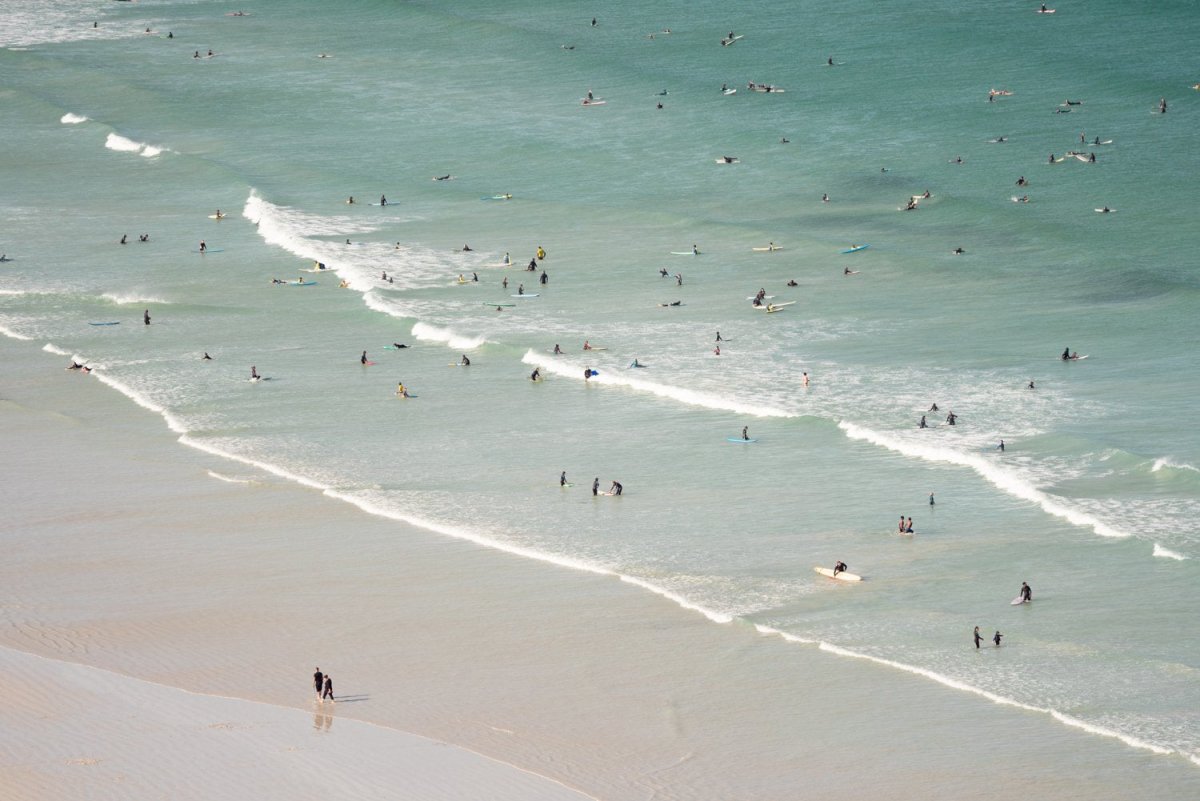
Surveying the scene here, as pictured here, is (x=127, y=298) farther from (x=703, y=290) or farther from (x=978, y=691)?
(x=978, y=691)

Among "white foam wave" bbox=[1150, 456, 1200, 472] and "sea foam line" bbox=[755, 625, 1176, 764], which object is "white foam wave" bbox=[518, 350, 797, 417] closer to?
"white foam wave" bbox=[1150, 456, 1200, 472]

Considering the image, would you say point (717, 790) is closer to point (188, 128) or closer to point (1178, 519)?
point (1178, 519)

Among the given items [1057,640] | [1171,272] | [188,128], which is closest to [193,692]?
[1057,640]

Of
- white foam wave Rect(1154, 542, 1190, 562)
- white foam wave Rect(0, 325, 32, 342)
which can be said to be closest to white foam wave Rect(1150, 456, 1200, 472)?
white foam wave Rect(1154, 542, 1190, 562)

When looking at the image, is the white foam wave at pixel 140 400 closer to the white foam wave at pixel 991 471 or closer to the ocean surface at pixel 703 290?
the ocean surface at pixel 703 290

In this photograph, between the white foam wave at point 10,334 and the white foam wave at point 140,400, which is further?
the white foam wave at point 10,334

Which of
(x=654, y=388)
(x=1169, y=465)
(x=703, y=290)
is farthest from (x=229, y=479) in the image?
(x=703, y=290)

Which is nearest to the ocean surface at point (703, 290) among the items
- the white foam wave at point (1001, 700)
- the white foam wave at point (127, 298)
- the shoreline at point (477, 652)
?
the white foam wave at point (1001, 700)
